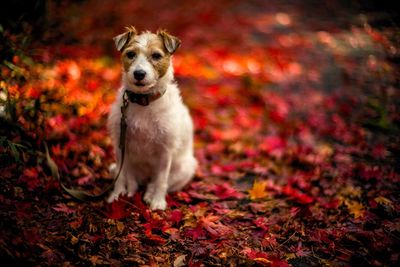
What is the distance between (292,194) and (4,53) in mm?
3849

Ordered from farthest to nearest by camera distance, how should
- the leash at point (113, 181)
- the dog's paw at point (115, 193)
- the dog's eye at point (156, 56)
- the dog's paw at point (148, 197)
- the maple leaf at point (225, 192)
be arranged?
1. the maple leaf at point (225, 192)
2. the dog's paw at point (148, 197)
3. the dog's paw at point (115, 193)
4. the leash at point (113, 181)
5. the dog's eye at point (156, 56)

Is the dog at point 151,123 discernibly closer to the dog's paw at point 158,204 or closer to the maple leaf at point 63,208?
the dog's paw at point 158,204

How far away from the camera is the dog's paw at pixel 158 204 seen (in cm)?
443

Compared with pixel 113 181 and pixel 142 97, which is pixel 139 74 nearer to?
pixel 142 97

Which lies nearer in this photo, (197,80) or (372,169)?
(372,169)

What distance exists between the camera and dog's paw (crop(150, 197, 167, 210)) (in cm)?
443

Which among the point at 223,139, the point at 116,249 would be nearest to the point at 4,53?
the point at 116,249

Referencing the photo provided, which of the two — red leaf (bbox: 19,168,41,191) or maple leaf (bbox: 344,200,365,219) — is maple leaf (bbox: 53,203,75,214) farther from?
maple leaf (bbox: 344,200,365,219)

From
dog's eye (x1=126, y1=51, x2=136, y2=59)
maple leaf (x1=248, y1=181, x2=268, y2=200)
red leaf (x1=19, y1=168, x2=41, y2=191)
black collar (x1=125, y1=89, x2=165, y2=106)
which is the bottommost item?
maple leaf (x1=248, y1=181, x2=268, y2=200)

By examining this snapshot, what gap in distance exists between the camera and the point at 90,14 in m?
7.39

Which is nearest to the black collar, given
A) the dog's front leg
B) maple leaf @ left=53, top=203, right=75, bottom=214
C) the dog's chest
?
the dog's chest

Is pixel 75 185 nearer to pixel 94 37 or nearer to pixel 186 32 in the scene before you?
pixel 94 37

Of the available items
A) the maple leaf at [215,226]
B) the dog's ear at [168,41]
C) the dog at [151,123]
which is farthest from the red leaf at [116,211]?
the dog's ear at [168,41]

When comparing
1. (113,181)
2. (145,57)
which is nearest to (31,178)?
(113,181)
